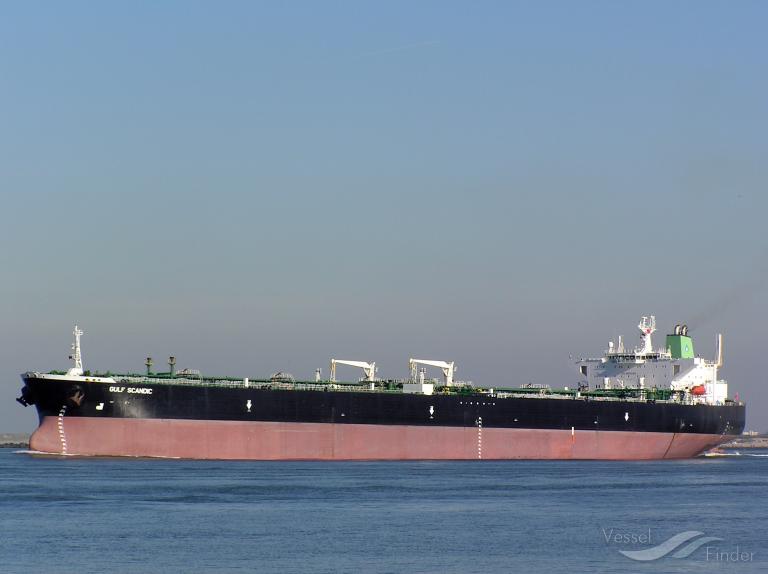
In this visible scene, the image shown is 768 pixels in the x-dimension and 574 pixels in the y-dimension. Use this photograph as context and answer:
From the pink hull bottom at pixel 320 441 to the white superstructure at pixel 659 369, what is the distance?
564 cm

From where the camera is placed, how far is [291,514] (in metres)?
36.0

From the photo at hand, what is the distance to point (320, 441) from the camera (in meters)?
58.5

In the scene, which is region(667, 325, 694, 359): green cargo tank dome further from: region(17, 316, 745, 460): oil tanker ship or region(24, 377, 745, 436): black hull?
region(24, 377, 745, 436): black hull

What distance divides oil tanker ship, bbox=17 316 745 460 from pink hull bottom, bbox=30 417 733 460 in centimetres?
6

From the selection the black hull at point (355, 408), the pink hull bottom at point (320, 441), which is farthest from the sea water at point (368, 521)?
the black hull at point (355, 408)

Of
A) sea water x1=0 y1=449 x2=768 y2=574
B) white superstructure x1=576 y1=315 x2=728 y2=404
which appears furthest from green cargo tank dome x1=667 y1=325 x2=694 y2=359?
sea water x1=0 y1=449 x2=768 y2=574

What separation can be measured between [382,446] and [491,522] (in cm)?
2529

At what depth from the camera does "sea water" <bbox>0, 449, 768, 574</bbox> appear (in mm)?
27906

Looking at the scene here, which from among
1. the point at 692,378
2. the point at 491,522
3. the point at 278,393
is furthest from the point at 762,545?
the point at 692,378

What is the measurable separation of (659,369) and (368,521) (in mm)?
43548

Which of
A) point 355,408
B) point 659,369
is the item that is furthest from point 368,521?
point 659,369

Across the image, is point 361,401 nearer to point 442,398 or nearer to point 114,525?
point 442,398

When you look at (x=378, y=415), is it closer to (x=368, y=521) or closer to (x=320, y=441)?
(x=320, y=441)

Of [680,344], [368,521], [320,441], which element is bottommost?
[368,521]
